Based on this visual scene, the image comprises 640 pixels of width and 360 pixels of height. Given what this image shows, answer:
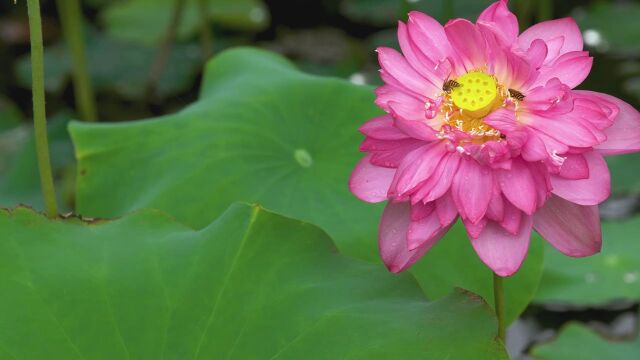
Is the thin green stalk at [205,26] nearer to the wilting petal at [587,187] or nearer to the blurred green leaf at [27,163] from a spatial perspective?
the blurred green leaf at [27,163]

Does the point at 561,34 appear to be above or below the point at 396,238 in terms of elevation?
above

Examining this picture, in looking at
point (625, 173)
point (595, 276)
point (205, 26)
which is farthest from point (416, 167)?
point (205, 26)

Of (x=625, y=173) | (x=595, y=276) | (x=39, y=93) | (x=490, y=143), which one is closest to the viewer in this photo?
(x=490, y=143)

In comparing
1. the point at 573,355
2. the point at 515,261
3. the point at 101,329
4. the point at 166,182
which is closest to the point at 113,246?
the point at 101,329

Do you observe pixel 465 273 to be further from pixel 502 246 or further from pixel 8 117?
pixel 8 117

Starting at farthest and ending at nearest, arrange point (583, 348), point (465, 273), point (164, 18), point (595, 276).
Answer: point (164, 18), point (595, 276), point (583, 348), point (465, 273)

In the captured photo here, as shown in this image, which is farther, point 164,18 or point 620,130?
point 164,18

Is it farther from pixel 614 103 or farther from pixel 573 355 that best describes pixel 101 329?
pixel 573 355
